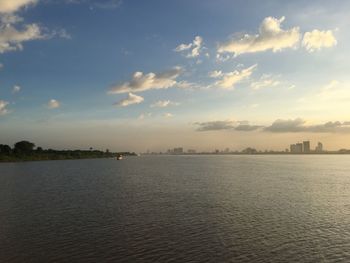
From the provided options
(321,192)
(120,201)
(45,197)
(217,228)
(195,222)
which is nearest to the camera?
(217,228)

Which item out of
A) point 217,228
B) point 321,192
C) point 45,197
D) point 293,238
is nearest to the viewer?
point 293,238

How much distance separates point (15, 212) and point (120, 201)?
18452mm

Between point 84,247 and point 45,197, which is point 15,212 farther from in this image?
point 84,247

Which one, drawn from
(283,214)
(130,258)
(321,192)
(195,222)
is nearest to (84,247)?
(130,258)

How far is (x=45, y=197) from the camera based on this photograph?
73.7m

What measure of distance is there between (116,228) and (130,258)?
40.1 feet

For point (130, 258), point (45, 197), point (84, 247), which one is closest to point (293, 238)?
point (130, 258)

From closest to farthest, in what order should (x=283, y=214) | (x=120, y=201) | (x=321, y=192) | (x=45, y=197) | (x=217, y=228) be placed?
(x=217, y=228) < (x=283, y=214) < (x=120, y=201) < (x=45, y=197) < (x=321, y=192)

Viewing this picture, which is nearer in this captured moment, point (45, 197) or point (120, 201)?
point (120, 201)

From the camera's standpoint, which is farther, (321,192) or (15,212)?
(321,192)

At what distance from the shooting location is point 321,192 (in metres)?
79.4

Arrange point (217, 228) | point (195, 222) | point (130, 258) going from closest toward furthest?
point (130, 258)
point (217, 228)
point (195, 222)

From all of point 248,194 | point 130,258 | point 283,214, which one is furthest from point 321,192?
point 130,258

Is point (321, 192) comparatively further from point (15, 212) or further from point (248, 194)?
point (15, 212)
